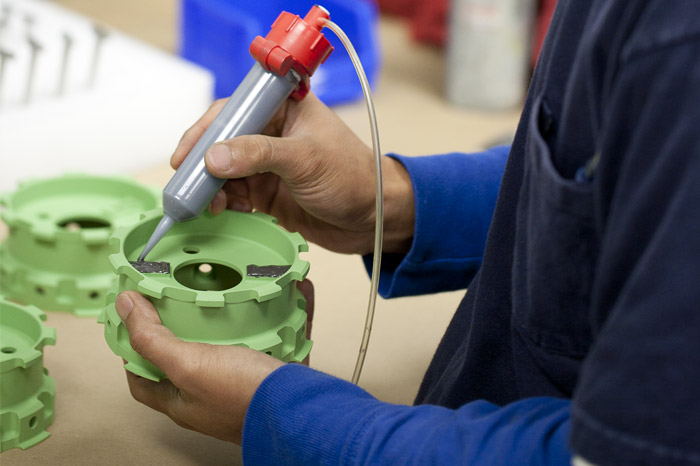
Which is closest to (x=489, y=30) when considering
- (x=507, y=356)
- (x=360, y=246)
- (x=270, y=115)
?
(x=360, y=246)

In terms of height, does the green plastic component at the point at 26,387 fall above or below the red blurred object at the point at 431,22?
below

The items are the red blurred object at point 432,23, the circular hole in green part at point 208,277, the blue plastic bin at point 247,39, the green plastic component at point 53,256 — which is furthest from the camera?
the red blurred object at point 432,23

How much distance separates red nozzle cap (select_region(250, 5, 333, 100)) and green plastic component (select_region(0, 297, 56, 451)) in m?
0.27

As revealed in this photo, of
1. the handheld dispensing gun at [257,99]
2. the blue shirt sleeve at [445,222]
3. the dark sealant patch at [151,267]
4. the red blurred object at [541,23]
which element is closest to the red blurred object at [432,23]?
the red blurred object at [541,23]

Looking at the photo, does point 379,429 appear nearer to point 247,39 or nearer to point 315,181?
point 315,181

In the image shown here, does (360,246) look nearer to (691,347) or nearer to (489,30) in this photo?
(691,347)

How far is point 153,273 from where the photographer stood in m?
0.58

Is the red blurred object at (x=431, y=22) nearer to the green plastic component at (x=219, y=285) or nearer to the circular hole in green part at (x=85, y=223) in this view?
the circular hole in green part at (x=85, y=223)

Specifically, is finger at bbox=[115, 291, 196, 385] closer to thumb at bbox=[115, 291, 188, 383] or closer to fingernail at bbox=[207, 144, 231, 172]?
thumb at bbox=[115, 291, 188, 383]

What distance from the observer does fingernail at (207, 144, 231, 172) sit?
23.4 inches

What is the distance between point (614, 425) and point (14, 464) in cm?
43

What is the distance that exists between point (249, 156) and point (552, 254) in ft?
0.83

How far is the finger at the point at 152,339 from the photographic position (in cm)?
52

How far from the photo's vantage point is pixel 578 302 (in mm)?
444
